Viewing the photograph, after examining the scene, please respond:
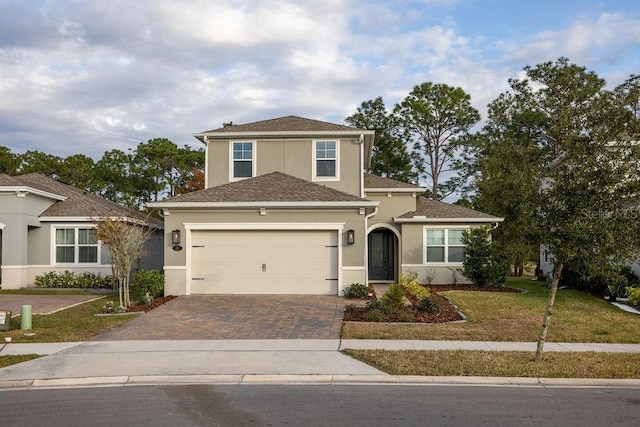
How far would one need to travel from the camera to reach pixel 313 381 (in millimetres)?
8695

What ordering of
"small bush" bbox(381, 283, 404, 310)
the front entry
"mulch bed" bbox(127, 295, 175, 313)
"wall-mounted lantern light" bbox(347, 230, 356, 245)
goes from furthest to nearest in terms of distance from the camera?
the front entry → "wall-mounted lantern light" bbox(347, 230, 356, 245) → "mulch bed" bbox(127, 295, 175, 313) → "small bush" bbox(381, 283, 404, 310)

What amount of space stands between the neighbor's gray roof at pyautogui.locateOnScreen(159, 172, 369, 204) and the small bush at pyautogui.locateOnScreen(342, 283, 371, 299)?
110 inches

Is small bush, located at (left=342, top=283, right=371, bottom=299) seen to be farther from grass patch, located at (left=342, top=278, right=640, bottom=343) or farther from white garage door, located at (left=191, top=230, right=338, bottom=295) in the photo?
grass patch, located at (left=342, top=278, right=640, bottom=343)

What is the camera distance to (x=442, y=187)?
44656 millimetres

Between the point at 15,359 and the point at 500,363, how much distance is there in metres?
8.50

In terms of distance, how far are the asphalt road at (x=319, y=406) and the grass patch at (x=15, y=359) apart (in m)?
1.72

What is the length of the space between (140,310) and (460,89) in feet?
105

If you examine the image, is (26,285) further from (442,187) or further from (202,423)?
(442,187)

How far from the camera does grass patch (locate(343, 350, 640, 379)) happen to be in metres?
8.94

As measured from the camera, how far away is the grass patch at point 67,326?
39.4 feet

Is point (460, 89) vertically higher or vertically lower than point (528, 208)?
higher

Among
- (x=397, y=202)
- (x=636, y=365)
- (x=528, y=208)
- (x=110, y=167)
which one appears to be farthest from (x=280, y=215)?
(x=110, y=167)

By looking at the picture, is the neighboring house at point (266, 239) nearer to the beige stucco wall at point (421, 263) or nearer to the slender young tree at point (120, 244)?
the slender young tree at point (120, 244)

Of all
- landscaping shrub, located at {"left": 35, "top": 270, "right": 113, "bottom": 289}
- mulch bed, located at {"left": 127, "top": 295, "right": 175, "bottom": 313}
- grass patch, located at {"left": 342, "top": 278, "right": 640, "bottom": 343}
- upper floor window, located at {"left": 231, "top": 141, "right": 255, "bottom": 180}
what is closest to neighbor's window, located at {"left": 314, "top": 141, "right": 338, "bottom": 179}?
upper floor window, located at {"left": 231, "top": 141, "right": 255, "bottom": 180}
